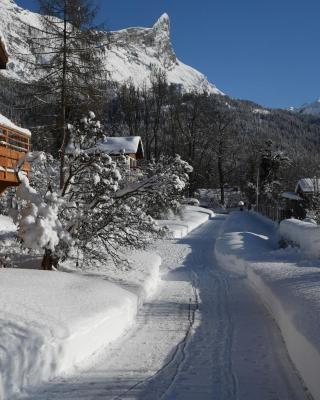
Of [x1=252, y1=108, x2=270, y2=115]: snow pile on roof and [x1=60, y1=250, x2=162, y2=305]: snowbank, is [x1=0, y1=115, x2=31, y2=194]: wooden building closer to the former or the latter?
[x1=60, y1=250, x2=162, y2=305]: snowbank

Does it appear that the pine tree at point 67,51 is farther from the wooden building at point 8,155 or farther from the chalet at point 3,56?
the wooden building at point 8,155

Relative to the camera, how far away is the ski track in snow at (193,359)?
629cm

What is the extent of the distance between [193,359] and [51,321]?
7.32 feet

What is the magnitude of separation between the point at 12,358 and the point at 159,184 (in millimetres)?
7785

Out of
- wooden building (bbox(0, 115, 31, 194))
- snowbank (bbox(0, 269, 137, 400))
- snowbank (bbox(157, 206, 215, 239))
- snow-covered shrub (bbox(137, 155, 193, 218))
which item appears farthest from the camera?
snowbank (bbox(157, 206, 215, 239))

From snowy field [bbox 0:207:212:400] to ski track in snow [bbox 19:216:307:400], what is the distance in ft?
0.68

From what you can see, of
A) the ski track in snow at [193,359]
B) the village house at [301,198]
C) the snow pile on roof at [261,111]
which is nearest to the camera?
the ski track in snow at [193,359]

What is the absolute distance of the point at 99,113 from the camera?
17.7m

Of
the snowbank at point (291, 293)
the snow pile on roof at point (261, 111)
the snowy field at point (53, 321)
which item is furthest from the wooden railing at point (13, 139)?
the snow pile on roof at point (261, 111)

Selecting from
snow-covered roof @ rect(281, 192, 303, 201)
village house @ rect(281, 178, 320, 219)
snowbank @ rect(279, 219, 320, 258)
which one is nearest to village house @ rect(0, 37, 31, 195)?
snowbank @ rect(279, 219, 320, 258)

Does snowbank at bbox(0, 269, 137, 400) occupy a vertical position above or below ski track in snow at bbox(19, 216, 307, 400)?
above

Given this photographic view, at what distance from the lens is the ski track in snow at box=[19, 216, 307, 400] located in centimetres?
629

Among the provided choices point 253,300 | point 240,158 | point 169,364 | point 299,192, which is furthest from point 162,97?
point 169,364

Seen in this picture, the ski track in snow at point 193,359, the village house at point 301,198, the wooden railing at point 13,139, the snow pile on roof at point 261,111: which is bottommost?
A: the ski track in snow at point 193,359
